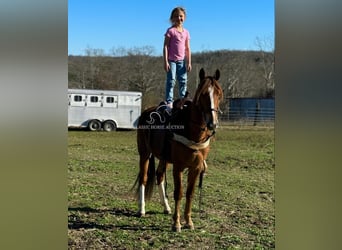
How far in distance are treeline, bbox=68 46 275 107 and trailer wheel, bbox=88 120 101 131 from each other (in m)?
0.19

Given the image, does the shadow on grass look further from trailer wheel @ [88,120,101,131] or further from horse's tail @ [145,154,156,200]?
trailer wheel @ [88,120,101,131]

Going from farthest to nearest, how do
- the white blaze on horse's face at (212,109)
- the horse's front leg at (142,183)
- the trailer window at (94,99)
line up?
1. the horse's front leg at (142,183)
2. the trailer window at (94,99)
3. the white blaze on horse's face at (212,109)

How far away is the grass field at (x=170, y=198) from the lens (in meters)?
2.18

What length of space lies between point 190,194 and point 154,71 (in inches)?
27.4

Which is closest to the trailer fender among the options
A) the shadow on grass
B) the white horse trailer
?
the white horse trailer

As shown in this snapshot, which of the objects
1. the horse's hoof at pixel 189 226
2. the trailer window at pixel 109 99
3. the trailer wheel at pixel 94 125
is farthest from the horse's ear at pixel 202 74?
the horse's hoof at pixel 189 226

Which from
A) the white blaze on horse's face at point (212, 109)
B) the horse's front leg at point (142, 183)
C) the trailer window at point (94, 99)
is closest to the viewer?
the white blaze on horse's face at point (212, 109)

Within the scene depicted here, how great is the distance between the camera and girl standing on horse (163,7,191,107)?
2090 millimetres

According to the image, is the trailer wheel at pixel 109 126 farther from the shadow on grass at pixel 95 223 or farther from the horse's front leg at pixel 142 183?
the shadow on grass at pixel 95 223

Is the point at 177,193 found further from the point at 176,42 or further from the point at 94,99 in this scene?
the point at 176,42

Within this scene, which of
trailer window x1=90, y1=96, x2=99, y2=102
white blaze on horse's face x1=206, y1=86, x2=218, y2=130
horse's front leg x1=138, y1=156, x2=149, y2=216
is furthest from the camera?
horse's front leg x1=138, y1=156, x2=149, y2=216

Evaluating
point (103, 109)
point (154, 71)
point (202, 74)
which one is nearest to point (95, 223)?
point (103, 109)

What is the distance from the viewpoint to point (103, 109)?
224 centimetres
